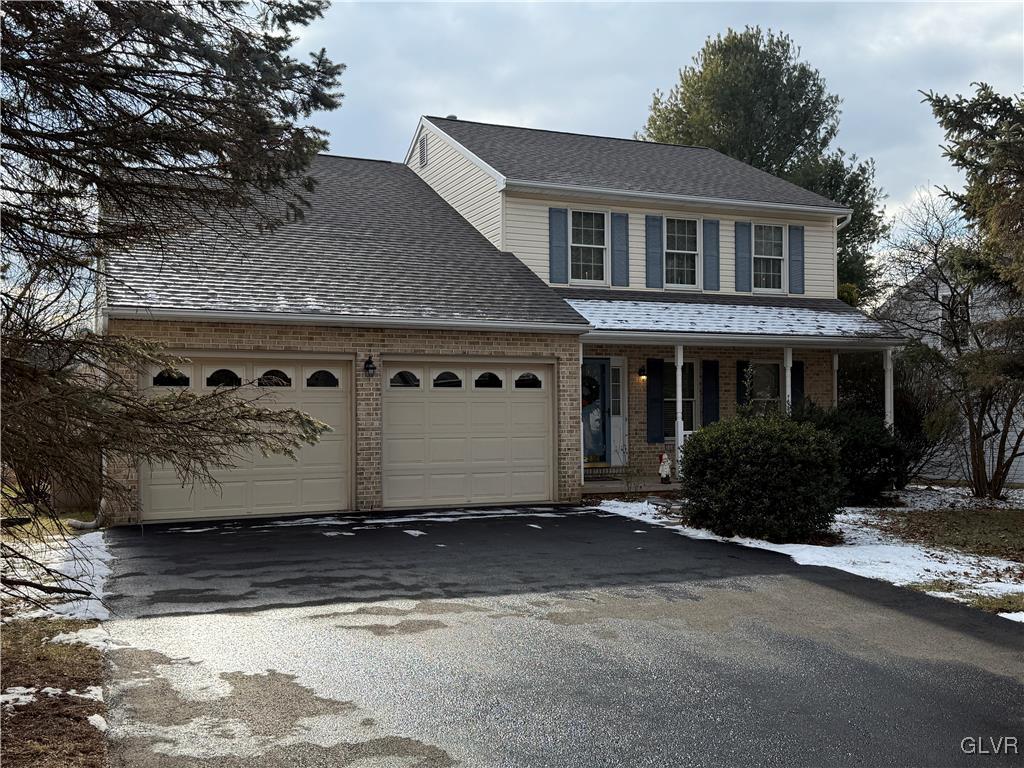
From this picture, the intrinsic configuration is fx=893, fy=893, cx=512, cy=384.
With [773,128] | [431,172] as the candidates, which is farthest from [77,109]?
[773,128]

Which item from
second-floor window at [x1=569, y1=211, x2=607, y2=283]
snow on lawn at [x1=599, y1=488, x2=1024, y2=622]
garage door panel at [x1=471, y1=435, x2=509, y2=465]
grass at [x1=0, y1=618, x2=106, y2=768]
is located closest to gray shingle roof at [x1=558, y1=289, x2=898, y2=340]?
second-floor window at [x1=569, y1=211, x2=607, y2=283]

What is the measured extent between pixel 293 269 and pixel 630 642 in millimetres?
10150

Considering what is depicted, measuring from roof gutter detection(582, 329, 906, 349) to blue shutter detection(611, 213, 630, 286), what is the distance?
7.23 ft

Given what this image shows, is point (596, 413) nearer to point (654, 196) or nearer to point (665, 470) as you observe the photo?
point (665, 470)

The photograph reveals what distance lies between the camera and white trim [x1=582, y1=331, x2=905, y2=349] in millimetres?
16375

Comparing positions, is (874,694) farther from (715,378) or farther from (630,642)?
(715,378)

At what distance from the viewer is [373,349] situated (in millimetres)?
14141

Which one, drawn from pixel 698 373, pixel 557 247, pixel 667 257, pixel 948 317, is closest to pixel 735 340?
pixel 698 373

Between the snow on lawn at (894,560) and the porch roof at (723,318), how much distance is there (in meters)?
4.40

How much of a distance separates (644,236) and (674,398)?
11.4 feet

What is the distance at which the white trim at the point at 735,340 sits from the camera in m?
16.4

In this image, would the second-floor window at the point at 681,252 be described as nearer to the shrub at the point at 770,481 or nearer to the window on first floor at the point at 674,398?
the window on first floor at the point at 674,398

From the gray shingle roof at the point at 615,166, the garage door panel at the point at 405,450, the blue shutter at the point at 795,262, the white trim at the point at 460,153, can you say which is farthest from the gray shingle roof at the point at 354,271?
the blue shutter at the point at 795,262

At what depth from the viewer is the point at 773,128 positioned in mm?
35656
